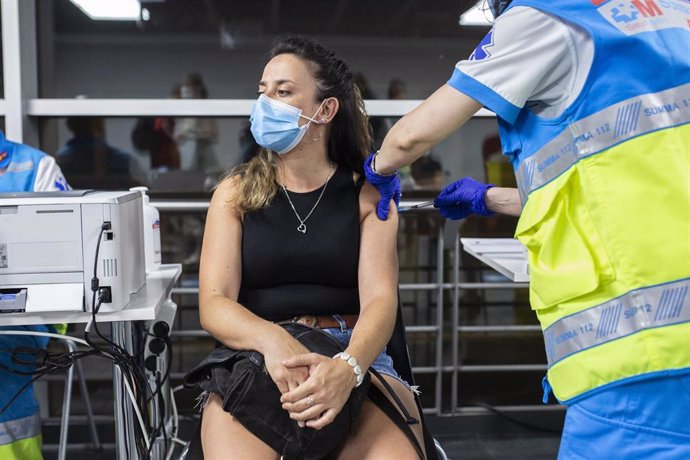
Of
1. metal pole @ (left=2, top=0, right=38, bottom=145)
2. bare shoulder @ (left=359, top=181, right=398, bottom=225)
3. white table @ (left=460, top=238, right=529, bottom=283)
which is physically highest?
metal pole @ (left=2, top=0, right=38, bottom=145)

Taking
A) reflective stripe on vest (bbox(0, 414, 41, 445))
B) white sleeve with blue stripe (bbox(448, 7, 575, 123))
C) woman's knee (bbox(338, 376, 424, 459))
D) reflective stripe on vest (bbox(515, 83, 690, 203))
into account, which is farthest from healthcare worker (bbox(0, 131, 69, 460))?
reflective stripe on vest (bbox(515, 83, 690, 203))

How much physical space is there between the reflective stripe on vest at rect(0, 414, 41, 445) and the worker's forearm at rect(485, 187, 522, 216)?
1431mm

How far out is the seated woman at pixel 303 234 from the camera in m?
1.61

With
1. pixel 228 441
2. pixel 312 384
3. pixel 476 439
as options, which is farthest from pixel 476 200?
pixel 476 439

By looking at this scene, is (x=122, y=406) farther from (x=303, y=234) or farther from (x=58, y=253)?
(x=303, y=234)

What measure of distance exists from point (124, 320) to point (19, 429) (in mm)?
642

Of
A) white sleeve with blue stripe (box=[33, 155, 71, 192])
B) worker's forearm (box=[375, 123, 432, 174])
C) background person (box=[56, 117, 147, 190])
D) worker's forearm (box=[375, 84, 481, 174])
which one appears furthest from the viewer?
background person (box=[56, 117, 147, 190])

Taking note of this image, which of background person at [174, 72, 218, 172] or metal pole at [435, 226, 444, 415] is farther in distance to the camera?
background person at [174, 72, 218, 172]

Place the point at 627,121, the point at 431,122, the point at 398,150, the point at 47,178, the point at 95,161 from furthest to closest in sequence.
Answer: the point at 95,161 < the point at 47,178 < the point at 398,150 < the point at 431,122 < the point at 627,121

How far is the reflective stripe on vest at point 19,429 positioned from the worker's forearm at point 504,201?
4.70 feet

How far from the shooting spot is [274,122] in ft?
5.65

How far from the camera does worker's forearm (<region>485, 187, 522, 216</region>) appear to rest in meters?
1.68

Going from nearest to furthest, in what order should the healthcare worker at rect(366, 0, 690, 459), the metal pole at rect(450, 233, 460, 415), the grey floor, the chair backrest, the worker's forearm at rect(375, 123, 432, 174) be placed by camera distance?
the healthcare worker at rect(366, 0, 690, 459), the worker's forearm at rect(375, 123, 432, 174), the chair backrest, the grey floor, the metal pole at rect(450, 233, 460, 415)

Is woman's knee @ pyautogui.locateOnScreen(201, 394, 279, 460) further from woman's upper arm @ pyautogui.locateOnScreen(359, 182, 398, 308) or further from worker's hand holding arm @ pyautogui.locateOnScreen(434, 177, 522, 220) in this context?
worker's hand holding arm @ pyautogui.locateOnScreen(434, 177, 522, 220)
